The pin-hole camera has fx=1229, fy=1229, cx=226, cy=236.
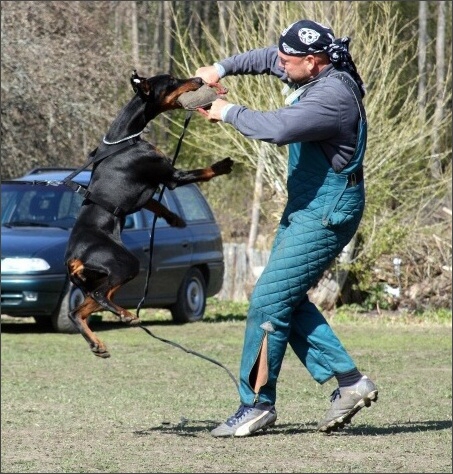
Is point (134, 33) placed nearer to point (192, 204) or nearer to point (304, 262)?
point (192, 204)

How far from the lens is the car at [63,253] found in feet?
43.3

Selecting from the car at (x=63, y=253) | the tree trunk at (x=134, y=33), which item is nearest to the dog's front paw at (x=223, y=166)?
the car at (x=63, y=253)

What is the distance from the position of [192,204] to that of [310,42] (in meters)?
9.52

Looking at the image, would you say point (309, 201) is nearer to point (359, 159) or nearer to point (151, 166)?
point (359, 159)

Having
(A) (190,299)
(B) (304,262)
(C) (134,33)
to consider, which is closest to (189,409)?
(B) (304,262)

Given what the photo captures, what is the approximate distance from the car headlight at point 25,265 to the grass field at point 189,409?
75 cm

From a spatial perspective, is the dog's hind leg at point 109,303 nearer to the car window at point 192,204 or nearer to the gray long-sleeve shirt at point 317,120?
the gray long-sleeve shirt at point 317,120

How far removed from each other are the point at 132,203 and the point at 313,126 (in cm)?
114

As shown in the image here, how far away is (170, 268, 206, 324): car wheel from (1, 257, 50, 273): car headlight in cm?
237

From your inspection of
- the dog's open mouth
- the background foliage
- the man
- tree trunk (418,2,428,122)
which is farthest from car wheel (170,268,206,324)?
the dog's open mouth

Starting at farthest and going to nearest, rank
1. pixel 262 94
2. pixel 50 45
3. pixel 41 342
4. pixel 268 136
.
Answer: pixel 50 45, pixel 262 94, pixel 41 342, pixel 268 136

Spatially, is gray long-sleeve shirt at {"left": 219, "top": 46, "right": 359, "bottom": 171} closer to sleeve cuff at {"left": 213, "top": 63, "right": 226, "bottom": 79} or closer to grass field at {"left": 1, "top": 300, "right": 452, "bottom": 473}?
sleeve cuff at {"left": 213, "top": 63, "right": 226, "bottom": 79}

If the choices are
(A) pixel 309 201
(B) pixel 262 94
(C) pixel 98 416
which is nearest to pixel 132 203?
(A) pixel 309 201

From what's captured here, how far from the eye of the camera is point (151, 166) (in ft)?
21.9
